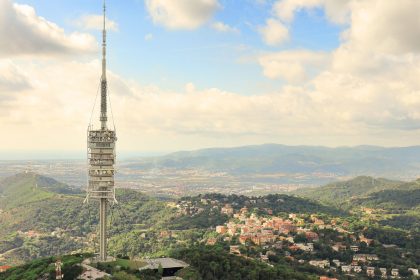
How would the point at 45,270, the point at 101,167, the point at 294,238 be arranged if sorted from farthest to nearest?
the point at 294,238 < the point at 101,167 < the point at 45,270

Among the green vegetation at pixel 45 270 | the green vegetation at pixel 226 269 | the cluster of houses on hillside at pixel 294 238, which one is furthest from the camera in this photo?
the cluster of houses on hillside at pixel 294 238

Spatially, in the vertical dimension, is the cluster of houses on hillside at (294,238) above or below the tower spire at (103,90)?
below

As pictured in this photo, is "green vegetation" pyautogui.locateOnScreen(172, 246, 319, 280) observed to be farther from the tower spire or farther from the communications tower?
the tower spire

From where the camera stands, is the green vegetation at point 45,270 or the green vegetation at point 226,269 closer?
the green vegetation at point 45,270

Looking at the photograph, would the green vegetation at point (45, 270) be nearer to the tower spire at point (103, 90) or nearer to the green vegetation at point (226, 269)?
the green vegetation at point (226, 269)

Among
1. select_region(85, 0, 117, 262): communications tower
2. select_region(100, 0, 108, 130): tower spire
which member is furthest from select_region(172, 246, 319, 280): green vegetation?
select_region(100, 0, 108, 130): tower spire

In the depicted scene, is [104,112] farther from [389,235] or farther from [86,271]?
[389,235]

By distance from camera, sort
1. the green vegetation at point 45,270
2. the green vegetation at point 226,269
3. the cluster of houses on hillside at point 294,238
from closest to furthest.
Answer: the green vegetation at point 45,270 → the green vegetation at point 226,269 → the cluster of houses on hillside at point 294,238

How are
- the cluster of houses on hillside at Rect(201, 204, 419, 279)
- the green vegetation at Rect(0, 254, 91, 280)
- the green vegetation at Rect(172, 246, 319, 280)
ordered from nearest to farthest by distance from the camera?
the green vegetation at Rect(0, 254, 91, 280), the green vegetation at Rect(172, 246, 319, 280), the cluster of houses on hillside at Rect(201, 204, 419, 279)

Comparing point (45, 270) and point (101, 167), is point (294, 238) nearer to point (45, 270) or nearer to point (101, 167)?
point (101, 167)

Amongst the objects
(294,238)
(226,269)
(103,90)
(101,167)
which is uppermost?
(103,90)

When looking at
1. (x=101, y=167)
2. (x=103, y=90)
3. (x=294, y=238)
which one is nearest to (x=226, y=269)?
(x=101, y=167)

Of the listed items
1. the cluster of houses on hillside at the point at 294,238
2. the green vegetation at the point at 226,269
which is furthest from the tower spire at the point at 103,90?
the cluster of houses on hillside at the point at 294,238
